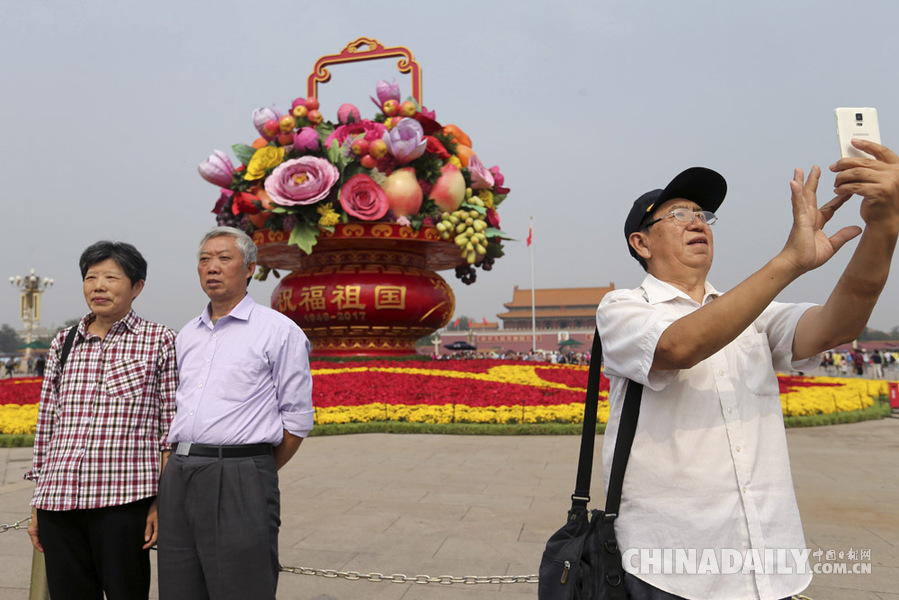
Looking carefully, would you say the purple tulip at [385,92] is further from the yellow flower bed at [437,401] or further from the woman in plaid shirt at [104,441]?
the woman in plaid shirt at [104,441]

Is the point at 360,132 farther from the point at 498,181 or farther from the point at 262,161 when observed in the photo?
the point at 498,181

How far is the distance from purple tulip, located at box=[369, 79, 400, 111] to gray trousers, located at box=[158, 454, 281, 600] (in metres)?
11.6

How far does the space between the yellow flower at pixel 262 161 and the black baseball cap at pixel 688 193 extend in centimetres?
1117

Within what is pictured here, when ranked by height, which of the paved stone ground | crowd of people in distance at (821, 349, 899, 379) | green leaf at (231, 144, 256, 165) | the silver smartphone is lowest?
crowd of people in distance at (821, 349, 899, 379)

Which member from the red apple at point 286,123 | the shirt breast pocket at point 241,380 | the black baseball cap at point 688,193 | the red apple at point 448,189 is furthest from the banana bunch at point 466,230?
the black baseball cap at point 688,193

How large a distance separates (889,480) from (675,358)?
5367 millimetres

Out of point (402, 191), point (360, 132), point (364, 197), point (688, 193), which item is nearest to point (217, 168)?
point (360, 132)

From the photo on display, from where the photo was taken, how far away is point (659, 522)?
1407 mm

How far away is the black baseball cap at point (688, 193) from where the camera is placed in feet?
5.14

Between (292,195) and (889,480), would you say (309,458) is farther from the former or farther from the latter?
(292,195)

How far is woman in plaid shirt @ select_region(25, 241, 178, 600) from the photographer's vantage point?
2107mm

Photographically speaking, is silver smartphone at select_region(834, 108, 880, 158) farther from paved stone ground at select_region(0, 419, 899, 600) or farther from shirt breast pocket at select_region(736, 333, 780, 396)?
paved stone ground at select_region(0, 419, 899, 600)

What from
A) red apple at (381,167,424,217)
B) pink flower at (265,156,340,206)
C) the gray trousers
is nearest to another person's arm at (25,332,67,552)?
the gray trousers

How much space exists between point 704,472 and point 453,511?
3.07 m
